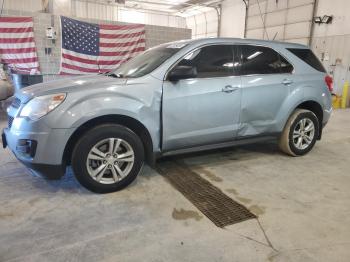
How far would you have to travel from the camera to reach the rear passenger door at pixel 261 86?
11.0 ft

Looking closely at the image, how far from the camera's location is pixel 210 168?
3.51 metres

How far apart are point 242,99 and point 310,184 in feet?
3.87

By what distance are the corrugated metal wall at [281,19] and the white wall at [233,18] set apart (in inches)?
24.0

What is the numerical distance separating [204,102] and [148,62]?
787 millimetres

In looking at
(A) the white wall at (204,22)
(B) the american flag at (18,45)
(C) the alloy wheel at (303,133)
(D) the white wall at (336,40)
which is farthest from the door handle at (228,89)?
(A) the white wall at (204,22)

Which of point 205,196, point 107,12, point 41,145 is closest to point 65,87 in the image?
point 41,145

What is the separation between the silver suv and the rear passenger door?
12 mm

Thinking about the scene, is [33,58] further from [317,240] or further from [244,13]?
[244,13]

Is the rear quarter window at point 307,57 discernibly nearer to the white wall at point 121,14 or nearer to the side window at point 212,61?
the side window at point 212,61

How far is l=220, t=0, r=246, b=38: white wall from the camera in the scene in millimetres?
Result: 14267

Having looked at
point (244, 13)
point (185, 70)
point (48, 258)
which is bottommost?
point (48, 258)

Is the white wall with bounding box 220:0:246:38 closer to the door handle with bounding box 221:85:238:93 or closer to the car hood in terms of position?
the door handle with bounding box 221:85:238:93

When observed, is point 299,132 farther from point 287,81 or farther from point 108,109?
point 108,109

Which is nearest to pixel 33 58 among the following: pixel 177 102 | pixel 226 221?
pixel 177 102
